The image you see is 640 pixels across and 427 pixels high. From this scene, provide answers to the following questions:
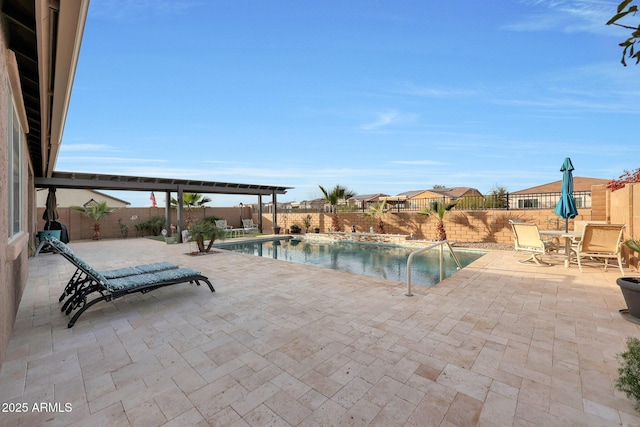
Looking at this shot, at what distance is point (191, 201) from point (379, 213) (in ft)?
41.9

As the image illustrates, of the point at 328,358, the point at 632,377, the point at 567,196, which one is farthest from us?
the point at 567,196

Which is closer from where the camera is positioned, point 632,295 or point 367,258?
point 632,295

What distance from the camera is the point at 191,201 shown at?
61.6 feet

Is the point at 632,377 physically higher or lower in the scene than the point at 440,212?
lower

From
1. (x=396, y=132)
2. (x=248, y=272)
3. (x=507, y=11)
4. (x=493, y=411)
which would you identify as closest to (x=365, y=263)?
(x=248, y=272)

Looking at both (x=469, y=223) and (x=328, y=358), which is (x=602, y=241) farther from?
(x=469, y=223)

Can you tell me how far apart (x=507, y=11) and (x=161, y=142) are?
61.4ft

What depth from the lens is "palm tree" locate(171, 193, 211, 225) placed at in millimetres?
18609

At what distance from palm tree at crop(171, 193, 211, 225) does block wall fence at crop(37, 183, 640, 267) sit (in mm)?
349

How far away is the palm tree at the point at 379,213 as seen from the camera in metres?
15.7

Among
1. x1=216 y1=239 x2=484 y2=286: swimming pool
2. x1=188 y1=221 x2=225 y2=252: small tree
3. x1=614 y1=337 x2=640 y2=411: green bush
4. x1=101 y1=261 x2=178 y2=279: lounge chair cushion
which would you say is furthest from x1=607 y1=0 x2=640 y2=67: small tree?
x1=188 y1=221 x2=225 y2=252: small tree

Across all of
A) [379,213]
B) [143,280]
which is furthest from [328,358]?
[379,213]

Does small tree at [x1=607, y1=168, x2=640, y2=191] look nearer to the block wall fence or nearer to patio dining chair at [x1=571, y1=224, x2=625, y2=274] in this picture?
the block wall fence

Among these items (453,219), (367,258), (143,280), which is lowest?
(367,258)
